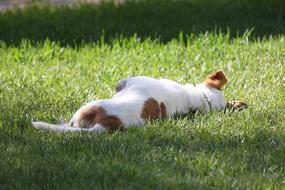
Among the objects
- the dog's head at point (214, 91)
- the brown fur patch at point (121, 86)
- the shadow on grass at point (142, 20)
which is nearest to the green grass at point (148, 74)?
the shadow on grass at point (142, 20)

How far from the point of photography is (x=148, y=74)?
6070 mm

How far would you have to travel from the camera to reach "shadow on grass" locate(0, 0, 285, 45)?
755 cm

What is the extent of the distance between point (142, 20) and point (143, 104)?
346 cm

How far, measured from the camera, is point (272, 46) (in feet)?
22.4

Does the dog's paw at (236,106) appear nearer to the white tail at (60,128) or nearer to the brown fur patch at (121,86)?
the brown fur patch at (121,86)

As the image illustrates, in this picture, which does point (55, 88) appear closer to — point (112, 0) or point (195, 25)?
point (195, 25)

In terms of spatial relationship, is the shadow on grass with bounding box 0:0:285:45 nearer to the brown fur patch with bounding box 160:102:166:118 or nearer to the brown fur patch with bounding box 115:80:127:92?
the brown fur patch with bounding box 115:80:127:92

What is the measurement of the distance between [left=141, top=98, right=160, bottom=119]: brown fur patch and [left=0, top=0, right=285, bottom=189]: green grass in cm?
8

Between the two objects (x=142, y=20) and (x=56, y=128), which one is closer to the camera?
(x=56, y=128)

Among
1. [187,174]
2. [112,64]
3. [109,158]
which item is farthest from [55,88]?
[187,174]

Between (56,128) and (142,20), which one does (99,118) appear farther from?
(142,20)

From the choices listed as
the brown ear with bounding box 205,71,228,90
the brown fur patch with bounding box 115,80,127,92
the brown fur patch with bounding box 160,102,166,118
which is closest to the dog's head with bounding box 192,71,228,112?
the brown ear with bounding box 205,71,228,90

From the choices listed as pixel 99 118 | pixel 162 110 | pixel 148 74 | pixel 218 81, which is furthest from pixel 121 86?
pixel 148 74

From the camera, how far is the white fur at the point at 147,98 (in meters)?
4.59
